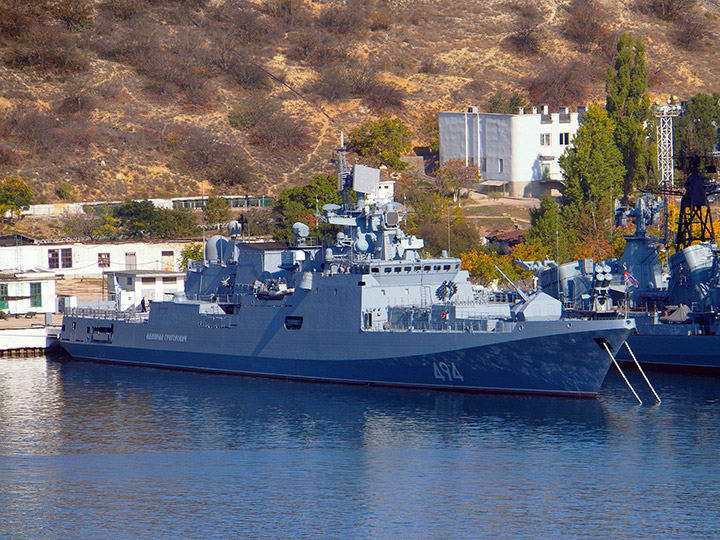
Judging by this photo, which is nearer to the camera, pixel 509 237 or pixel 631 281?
pixel 631 281

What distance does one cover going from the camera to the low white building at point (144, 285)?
5284 cm

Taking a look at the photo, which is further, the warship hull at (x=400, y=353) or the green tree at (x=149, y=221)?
the green tree at (x=149, y=221)

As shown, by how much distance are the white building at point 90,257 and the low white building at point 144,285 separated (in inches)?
384

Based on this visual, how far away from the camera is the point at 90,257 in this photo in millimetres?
64000

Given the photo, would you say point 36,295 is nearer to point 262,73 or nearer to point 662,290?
point 662,290

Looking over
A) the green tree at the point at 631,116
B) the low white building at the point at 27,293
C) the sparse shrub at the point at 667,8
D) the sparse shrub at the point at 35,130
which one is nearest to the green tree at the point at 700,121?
the green tree at the point at 631,116

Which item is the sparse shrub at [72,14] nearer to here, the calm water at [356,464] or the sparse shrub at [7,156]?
the sparse shrub at [7,156]

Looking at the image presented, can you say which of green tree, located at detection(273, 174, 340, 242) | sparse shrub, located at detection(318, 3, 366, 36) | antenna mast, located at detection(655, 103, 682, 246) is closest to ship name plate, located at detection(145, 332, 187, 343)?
green tree, located at detection(273, 174, 340, 242)

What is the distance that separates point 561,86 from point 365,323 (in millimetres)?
65599

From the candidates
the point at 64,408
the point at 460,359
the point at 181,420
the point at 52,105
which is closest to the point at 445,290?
the point at 460,359

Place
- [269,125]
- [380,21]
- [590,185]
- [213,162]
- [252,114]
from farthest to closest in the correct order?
1. [380,21]
2. [252,114]
3. [269,125]
4. [213,162]
5. [590,185]

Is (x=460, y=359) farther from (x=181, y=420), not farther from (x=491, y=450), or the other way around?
(x=181, y=420)

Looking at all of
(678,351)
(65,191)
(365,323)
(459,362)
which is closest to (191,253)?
(65,191)

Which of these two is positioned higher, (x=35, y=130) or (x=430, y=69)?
(x=430, y=69)
